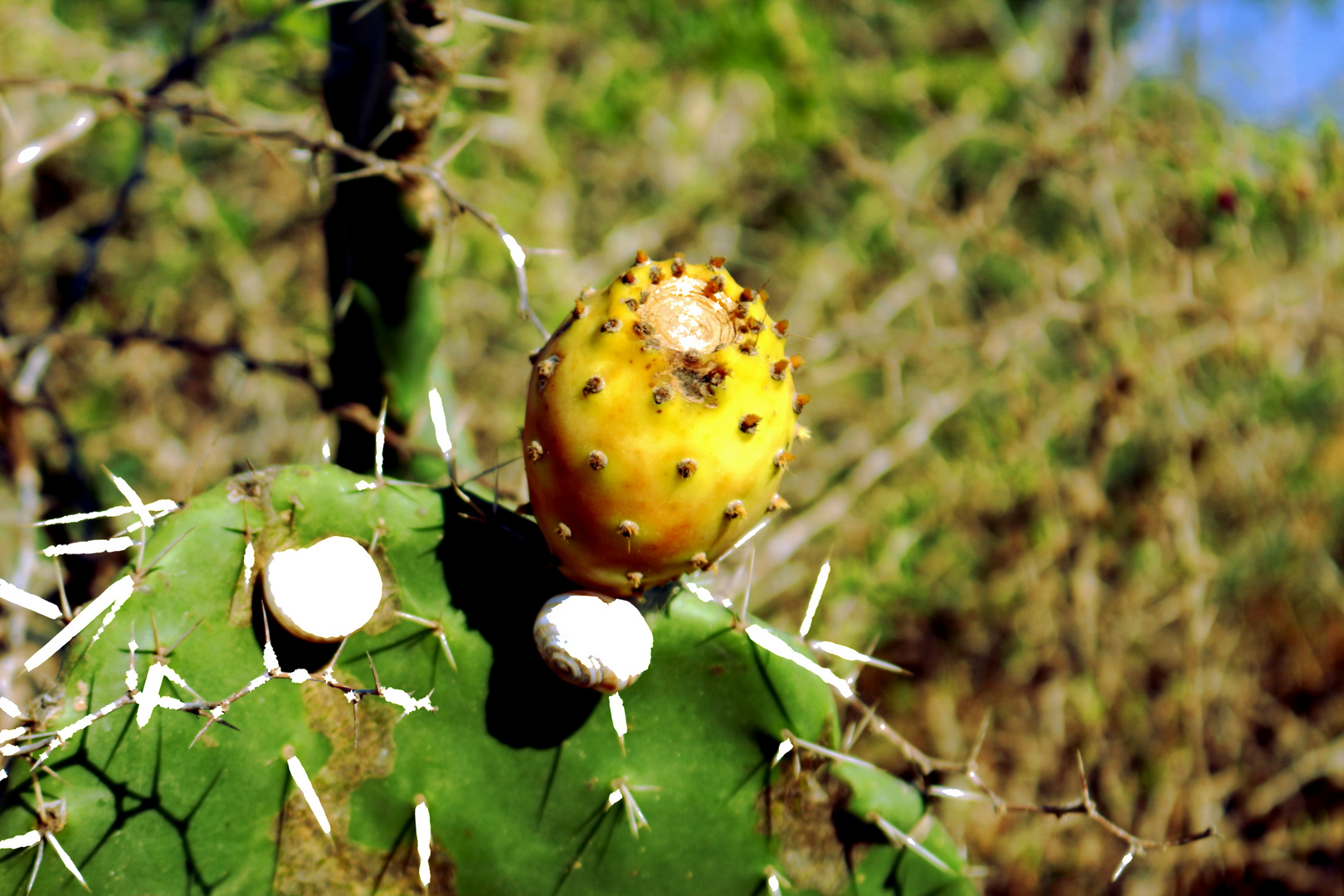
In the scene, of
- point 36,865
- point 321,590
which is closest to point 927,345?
point 321,590

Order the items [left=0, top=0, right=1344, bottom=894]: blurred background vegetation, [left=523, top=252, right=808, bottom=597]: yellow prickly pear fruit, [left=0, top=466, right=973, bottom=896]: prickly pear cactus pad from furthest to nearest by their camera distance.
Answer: [left=0, top=0, right=1344, bottom=894]: blurred background vegetation → [left=0, top=466, right=973, bottom=896]: prickly pear cactus pad → [left=523, top=252, right=808, bottom=597]: yellow prickly pear fruit

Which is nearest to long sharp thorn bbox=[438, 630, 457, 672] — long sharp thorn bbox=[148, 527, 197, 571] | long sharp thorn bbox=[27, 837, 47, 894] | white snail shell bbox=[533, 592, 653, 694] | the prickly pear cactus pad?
the prickly pear cactus pad

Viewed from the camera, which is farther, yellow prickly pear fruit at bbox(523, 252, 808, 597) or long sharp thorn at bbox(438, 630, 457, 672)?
long sharp thorn at bbox(438, 630, 457, 672)

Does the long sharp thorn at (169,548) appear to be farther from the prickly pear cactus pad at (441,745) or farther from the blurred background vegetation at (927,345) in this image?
the blurred background vegetation at (927,345)

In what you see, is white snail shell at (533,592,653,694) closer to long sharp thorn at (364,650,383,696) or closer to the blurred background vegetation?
long sharp thorn at (364,650,383,696)

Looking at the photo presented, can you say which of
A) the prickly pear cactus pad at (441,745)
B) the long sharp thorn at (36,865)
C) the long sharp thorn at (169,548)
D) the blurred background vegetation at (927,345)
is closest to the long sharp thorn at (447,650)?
the prickly pear cactus pad at (441,745)

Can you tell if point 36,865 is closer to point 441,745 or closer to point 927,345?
point 441,745

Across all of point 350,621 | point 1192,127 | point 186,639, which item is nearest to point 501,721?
point 350,621
